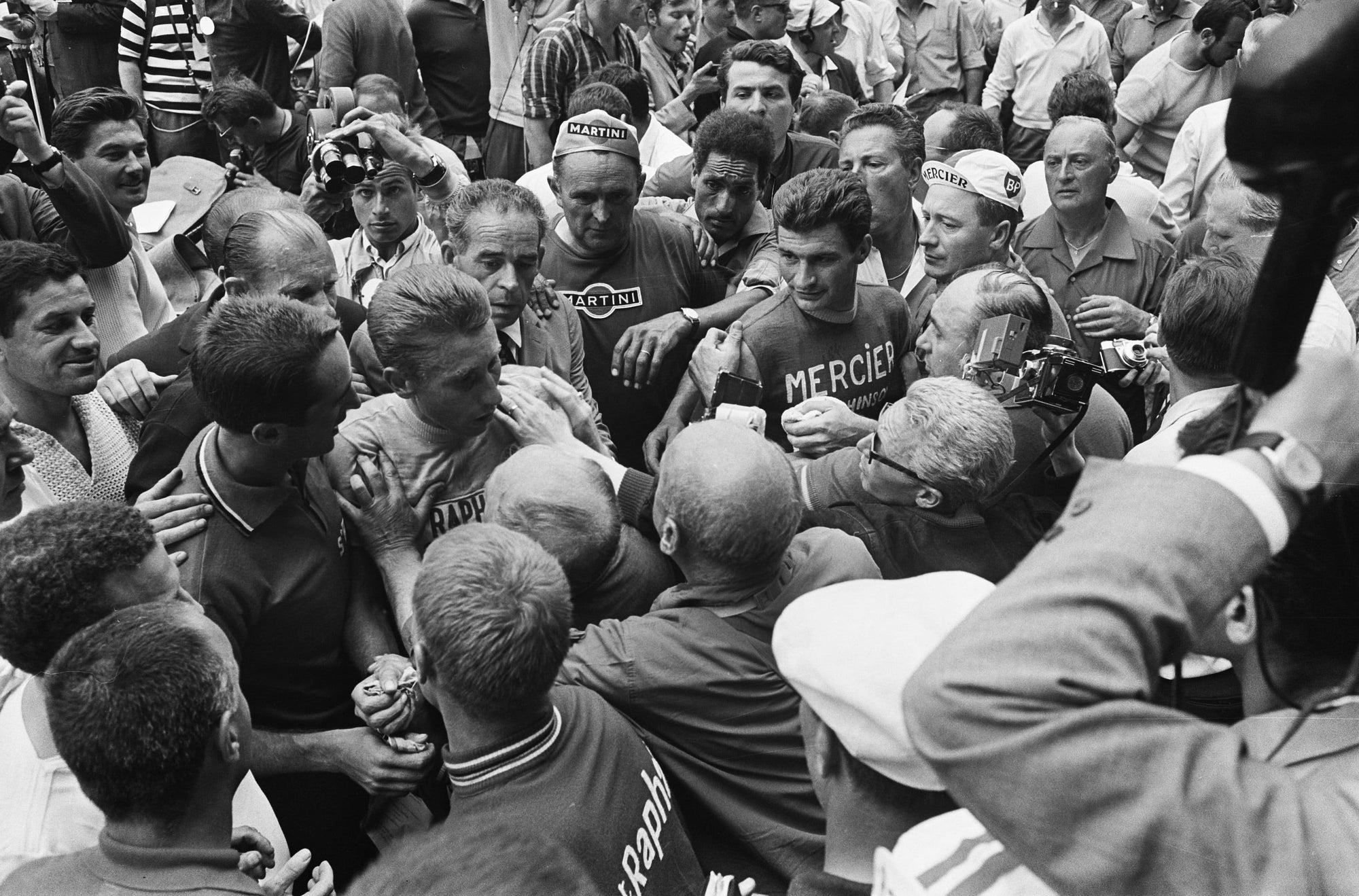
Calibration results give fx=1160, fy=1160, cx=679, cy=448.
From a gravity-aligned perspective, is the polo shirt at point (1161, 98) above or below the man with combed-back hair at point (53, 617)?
below

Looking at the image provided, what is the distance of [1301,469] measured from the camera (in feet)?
3.25

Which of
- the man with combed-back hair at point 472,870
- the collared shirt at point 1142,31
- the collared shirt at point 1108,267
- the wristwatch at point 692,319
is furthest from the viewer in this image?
the collared shirt at point 1142,31

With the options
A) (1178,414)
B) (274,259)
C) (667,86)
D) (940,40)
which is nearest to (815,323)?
(1178,414)

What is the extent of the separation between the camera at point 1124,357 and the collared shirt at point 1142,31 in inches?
218

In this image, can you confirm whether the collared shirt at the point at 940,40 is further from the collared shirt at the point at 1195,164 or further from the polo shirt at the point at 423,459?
the polo shirt at the point at 423,459

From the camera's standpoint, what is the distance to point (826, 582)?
98.4 inches

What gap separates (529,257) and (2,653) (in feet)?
6.56

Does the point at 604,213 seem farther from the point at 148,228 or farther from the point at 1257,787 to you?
the point at 1257,787

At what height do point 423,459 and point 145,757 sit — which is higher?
point 145,757

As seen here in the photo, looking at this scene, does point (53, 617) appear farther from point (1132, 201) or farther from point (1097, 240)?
point (1132, 201)

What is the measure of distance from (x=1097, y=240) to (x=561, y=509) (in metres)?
3.33

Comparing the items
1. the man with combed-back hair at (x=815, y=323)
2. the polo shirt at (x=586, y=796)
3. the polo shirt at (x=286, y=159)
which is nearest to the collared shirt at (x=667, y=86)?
the polo shirt at (x=286, y=159)

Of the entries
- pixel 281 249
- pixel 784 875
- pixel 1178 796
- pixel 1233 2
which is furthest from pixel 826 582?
pixel 1233 2

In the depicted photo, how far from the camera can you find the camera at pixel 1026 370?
313 cm
